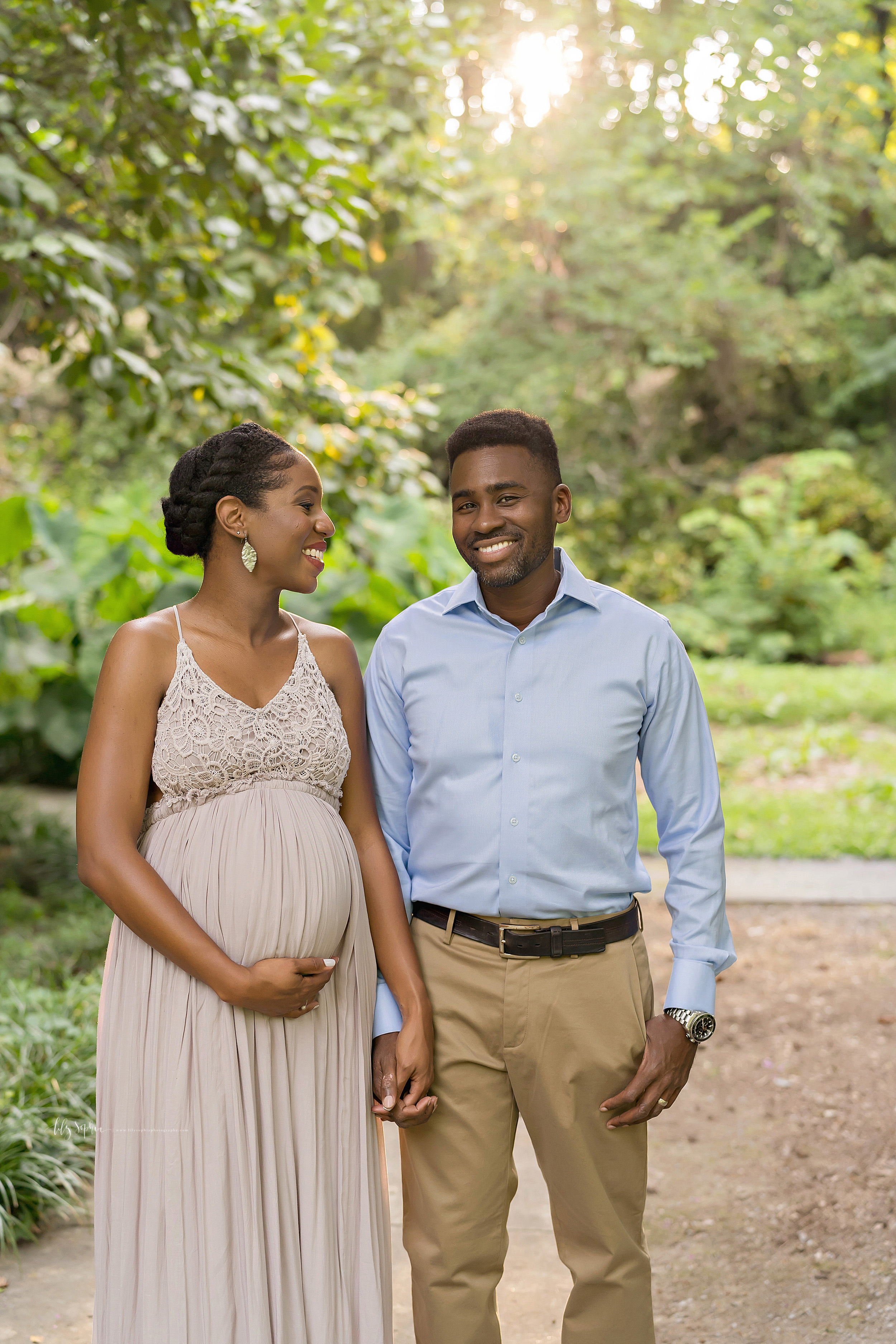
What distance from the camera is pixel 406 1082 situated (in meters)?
2.40

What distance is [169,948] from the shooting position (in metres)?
A: 2.20

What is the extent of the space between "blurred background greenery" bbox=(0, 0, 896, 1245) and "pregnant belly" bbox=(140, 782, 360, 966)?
1837mm

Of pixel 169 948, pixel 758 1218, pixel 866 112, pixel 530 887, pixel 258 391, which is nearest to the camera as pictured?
pixel 169 948

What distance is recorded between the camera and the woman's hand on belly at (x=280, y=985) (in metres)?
2.20

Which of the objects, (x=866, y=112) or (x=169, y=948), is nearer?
(x=169, y=948)

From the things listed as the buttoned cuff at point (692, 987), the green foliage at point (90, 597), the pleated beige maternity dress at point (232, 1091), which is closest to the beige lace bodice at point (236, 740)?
the pleated beige maternity dress at point (232, 1091)

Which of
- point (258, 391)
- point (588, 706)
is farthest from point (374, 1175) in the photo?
point (258, 391)

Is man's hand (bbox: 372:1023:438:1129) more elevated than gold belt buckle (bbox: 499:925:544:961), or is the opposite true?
gold belt buckle (bbox: 499:925:544:961)

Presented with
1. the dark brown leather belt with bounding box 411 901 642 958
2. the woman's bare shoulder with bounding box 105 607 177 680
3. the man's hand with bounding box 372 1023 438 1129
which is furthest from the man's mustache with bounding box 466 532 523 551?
the man's hand with bounding box 372 1023 438 1129

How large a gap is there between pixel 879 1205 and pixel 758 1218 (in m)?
0.38

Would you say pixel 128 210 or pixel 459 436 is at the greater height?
pixel 128 210

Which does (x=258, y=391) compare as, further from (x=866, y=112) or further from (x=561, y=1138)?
(x=866, y=112)

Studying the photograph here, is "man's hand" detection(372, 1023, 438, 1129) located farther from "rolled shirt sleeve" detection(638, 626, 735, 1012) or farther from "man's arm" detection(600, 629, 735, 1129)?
"rolled shirt sleeve" detection(638, 626, 735, 1012)

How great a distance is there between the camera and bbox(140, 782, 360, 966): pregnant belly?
2.27m
